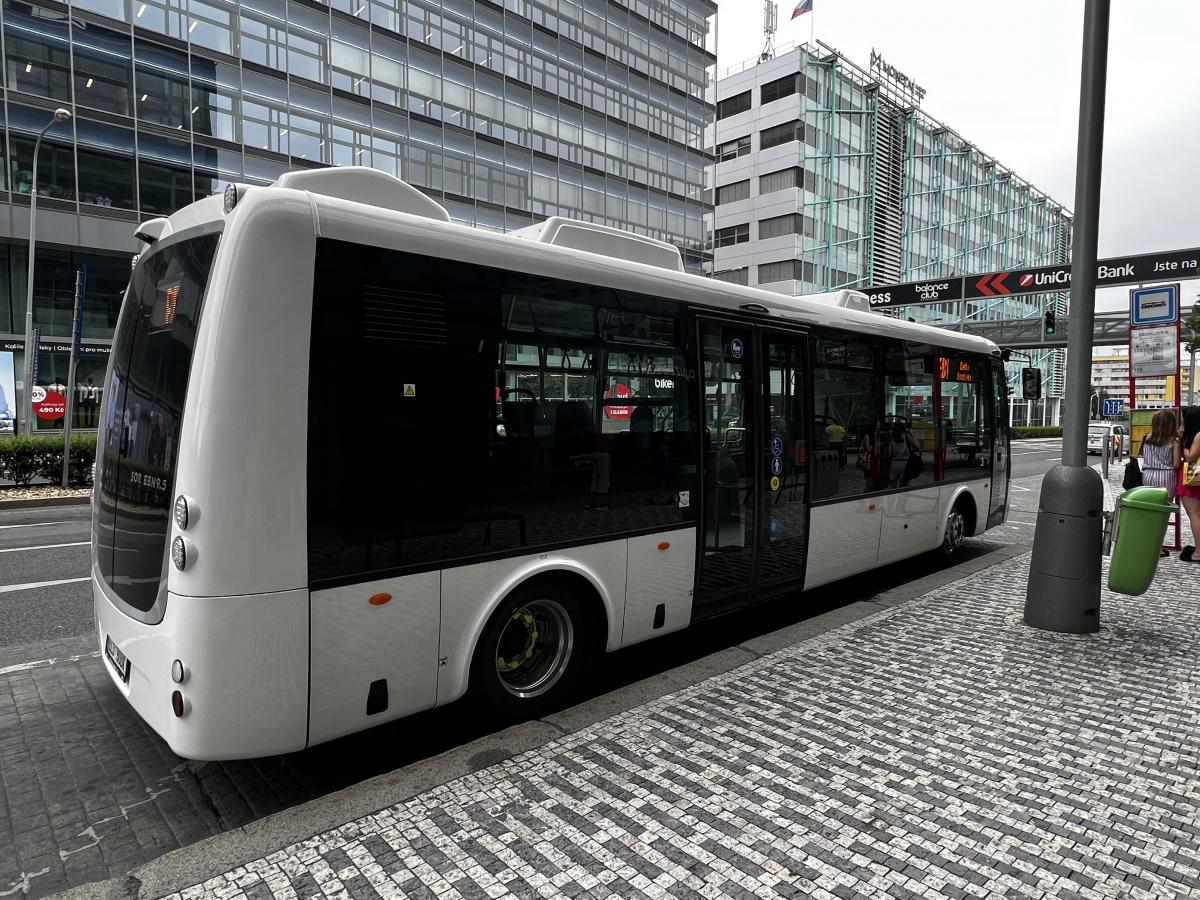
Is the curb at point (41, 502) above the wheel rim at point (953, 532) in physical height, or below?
below

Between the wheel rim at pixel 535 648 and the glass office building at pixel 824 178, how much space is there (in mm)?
51751

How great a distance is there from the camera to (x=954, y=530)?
9086mm

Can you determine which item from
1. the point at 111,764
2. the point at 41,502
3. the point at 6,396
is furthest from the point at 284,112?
the point at 111,764

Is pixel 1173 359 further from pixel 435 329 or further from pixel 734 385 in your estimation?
pixel 435 329

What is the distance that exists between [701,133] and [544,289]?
46.2 m

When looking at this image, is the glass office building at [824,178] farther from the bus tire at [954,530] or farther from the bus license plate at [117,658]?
the bus license plate at [117,658]

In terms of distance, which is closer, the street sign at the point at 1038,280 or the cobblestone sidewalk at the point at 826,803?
the cobblestone sidewalk at the point at 826,803

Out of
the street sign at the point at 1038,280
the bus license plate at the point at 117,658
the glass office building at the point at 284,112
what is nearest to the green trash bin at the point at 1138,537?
the bus license plate at the point at 117,658

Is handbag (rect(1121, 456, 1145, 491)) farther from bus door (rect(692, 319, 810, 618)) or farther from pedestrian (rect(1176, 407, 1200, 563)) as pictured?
bus door (rect(692, 319, 810, 618))

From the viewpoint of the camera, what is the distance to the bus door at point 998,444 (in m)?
9.75

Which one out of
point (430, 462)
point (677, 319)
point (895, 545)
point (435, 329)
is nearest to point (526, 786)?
point (430, 462)

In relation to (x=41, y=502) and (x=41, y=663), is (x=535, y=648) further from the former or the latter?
(x=41, y=502)

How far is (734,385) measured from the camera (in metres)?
5.65

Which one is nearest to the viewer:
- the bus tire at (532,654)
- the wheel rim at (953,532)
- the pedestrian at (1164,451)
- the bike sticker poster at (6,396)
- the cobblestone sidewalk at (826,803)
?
the cobblestone sidewalk at (826,803)
